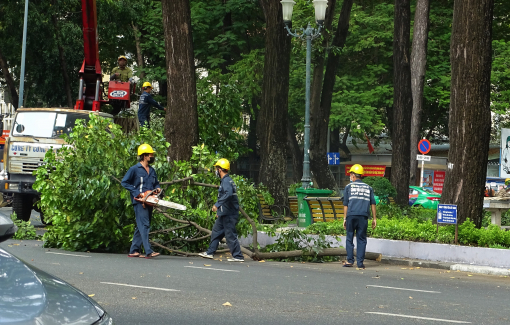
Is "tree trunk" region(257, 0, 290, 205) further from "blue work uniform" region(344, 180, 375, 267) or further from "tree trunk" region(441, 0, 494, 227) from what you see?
"blue work uniform" region(344, 180, 375, 267)

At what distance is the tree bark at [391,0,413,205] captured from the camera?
81.4 ft

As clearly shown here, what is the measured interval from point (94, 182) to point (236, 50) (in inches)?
879

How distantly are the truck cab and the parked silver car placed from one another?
49.5 feet

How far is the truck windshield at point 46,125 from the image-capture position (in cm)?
1897

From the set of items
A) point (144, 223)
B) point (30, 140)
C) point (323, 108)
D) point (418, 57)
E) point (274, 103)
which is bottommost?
point (144, 223)

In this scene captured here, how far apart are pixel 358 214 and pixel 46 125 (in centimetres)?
897

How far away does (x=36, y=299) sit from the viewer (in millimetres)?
3688

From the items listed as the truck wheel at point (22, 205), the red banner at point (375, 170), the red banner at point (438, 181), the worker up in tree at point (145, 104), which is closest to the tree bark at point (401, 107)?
the worker up in tree at point (145, 104)

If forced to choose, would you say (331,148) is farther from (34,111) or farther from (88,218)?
(88,218)

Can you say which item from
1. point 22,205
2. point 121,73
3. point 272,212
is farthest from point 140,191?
point 121,73

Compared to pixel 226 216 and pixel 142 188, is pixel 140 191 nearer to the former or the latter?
pixel 142 188

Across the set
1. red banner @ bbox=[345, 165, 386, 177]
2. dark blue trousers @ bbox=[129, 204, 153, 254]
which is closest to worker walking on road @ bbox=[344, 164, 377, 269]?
dark blue trousers @ bbox=[129, 204, 153, 254]

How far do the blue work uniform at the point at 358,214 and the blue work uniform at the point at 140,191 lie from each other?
3.37m

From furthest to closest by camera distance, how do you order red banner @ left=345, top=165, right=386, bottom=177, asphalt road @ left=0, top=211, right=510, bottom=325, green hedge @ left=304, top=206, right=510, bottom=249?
red banner @ left=345, top=165, right=386, bottom=177 < green hedge @ left=304, top=206, right=510, bottom=249 < asphalt road @ left=0, top=211, right=510, bottom=325
